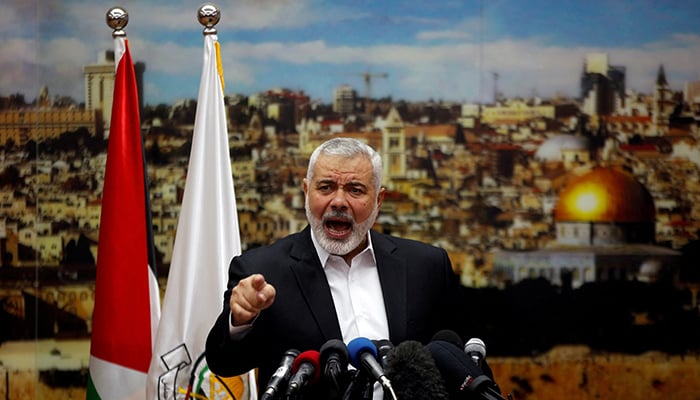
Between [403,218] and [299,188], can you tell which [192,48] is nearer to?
[299,188]

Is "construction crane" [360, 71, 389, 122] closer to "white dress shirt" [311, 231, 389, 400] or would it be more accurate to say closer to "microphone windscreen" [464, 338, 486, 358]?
"white dress shirt" [311, 231, 389, 400]

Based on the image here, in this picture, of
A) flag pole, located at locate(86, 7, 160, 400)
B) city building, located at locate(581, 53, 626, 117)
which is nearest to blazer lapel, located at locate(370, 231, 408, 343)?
flag pole, located at locate(86, 7, 160, 400)

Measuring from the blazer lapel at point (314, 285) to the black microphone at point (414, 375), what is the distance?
0.75 metres

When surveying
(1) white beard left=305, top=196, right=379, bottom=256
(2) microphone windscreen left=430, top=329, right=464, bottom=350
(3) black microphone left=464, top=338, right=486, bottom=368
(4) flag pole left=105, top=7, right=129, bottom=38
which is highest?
(4) flag pole left=105, top=7, right=129, bottom=38

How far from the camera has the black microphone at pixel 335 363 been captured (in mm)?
2209

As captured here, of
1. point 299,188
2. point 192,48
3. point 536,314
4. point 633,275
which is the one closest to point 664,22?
point 633,275

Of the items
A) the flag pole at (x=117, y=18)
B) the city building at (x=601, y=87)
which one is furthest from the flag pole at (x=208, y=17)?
the city building at (x=601, y=87)

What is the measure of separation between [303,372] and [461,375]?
14.7 inches

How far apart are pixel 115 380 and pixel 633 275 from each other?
108 inches

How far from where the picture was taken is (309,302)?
296 cm

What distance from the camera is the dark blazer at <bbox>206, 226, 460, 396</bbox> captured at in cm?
282

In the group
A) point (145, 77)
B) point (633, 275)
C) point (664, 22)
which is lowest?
point (633, 275)

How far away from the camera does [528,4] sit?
16.6 ft

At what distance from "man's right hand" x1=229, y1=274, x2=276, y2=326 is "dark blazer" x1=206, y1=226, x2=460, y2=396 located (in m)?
0.23
